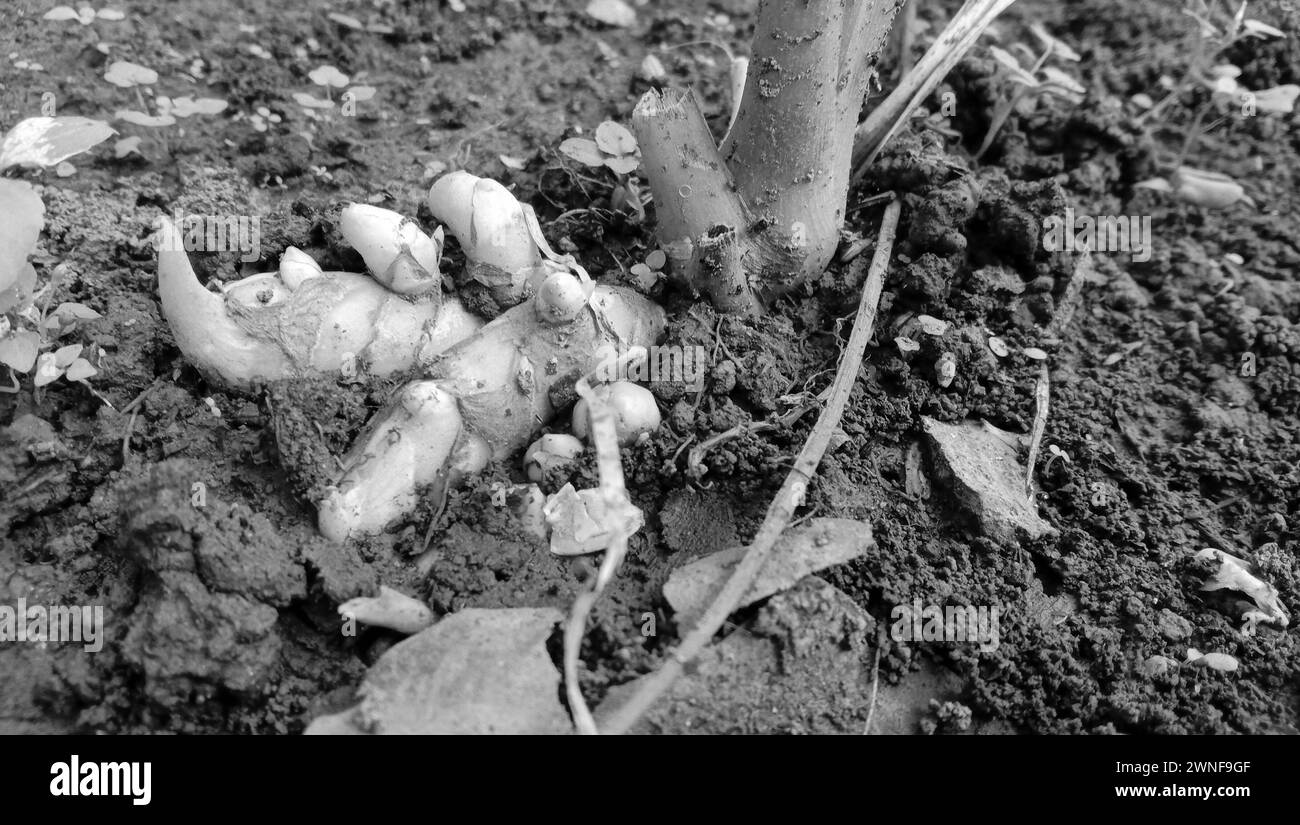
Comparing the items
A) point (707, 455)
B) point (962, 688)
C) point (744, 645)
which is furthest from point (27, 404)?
point (962, 688)

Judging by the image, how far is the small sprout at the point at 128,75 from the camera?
3.14 metres

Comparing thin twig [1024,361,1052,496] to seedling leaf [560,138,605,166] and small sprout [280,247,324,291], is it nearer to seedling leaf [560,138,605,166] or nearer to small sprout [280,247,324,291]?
seedling leaf [560,138,605,166]

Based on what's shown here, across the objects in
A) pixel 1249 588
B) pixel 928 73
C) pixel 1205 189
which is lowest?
pixel 1249 588

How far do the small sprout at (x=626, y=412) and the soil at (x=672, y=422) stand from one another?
7 centimetres

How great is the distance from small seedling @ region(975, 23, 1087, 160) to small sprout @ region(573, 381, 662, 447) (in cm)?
171

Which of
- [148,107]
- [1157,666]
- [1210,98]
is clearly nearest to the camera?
[1157,666]

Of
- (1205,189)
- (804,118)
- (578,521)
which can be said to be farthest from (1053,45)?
(578,521)

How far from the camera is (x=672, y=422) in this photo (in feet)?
8.38

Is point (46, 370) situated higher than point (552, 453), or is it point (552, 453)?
point (552, 453)

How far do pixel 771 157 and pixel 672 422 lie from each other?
835 millimetres

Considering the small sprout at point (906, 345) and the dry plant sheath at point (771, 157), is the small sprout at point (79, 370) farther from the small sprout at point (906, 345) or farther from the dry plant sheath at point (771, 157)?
the small sprout at point (906, 345)

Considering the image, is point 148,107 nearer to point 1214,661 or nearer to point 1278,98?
point 1214,661

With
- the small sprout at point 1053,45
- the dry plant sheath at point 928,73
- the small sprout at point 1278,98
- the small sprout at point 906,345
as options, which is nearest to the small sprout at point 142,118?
the dry plant sheath at point 928,73

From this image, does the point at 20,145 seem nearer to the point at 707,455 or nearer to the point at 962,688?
the point at 707,455
